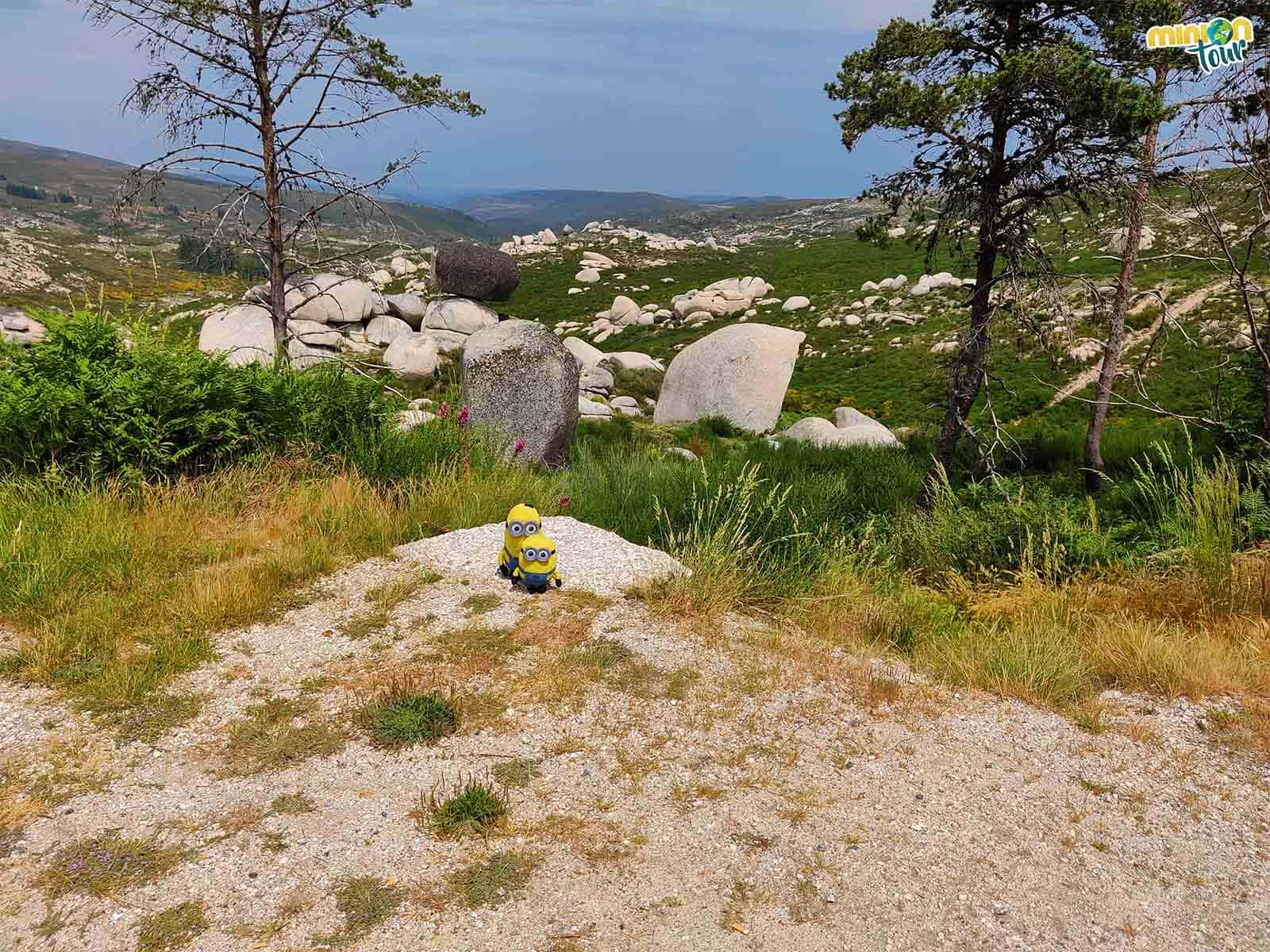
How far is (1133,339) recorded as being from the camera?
25656mm

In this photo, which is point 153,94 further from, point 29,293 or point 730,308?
point 29,293

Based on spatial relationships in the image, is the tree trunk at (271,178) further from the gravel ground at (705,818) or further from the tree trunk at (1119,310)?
the tree trunk at (1119,310)

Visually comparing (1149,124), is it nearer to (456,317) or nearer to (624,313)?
(456,317)

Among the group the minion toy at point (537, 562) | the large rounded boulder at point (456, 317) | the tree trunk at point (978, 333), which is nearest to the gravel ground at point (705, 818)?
the minion toy at point (537, 562)

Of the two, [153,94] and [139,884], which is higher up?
[153,94]

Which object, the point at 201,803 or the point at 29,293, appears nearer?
the point at 201,803

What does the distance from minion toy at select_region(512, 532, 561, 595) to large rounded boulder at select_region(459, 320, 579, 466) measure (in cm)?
722

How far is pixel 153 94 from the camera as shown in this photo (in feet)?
29.8

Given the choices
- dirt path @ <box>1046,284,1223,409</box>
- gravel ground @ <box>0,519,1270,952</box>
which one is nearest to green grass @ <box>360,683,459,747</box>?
gravel ground @ <box>0,519,1270,952</box>

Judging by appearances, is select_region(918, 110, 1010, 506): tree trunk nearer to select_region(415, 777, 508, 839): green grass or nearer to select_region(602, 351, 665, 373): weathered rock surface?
select_region(415, 777, 508, 839): green grass

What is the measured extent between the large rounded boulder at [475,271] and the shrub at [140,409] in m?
19.0

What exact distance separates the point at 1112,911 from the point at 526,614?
370 centimetres

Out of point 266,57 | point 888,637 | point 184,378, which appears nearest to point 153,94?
point 266,57

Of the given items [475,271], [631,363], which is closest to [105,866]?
[631,363]
